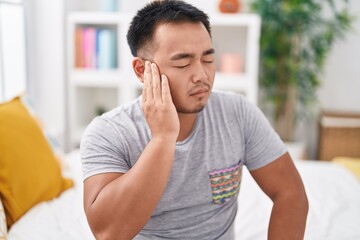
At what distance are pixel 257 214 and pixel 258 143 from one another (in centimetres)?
50

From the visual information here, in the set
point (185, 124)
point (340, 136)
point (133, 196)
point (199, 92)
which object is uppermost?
point (199, 92)

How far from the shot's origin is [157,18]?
123cm

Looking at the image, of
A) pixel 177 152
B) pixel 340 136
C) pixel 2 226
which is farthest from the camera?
pixel 340 136

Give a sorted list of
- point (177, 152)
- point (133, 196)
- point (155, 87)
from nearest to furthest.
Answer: point (133, 196) < point (155, 87) < point (177, 152)

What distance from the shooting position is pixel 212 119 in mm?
1342

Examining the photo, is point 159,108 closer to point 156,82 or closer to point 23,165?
point 156,82

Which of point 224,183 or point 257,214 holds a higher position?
point 224,183

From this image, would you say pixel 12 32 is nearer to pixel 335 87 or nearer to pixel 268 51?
pixel 268 51

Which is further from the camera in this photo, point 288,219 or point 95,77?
point 95,77

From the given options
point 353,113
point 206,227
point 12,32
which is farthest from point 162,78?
point 353,113

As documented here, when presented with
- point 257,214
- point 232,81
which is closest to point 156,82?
point 257,214

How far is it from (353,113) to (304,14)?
2.77ft

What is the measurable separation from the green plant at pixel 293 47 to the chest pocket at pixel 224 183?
1.92 m

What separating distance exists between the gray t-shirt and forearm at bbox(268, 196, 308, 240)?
13 centimetres
